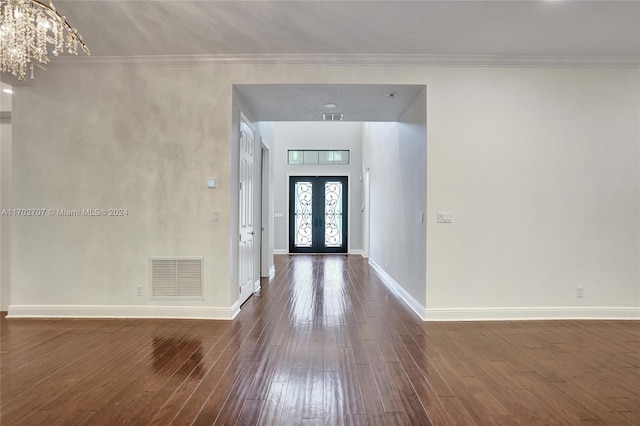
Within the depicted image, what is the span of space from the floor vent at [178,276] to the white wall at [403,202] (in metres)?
2.53

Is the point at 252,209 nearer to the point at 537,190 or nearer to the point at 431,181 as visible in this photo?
the point at 431,181

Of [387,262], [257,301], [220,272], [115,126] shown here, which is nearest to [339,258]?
Answer: [387,262]

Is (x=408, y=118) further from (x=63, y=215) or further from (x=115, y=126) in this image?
(x=63, y=215)

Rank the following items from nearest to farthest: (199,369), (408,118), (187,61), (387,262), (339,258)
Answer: (199,369) → (187,61) → (408,118) → (387,262) → (339,258)

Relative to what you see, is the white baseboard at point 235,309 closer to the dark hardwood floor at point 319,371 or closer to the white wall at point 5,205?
the dark hardwood floor at point 319,371

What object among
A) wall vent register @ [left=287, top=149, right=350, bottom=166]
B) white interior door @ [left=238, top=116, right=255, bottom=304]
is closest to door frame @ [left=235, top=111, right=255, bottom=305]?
white interior door @ [left=238, top=116, right=255, bottom=304]

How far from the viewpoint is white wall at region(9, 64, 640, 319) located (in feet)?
13.5

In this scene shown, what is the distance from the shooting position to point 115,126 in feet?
13.7

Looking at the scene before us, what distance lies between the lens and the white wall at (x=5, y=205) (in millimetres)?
4410

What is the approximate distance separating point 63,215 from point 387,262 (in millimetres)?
4745


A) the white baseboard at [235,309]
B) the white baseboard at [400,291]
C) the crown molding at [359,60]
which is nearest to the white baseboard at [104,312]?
the white baseboard at [235,309]

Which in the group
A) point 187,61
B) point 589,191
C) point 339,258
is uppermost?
point 187,61

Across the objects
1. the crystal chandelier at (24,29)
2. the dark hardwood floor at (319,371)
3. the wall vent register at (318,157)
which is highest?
the wall vent register at (318,157)

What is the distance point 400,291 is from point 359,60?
3.13m
